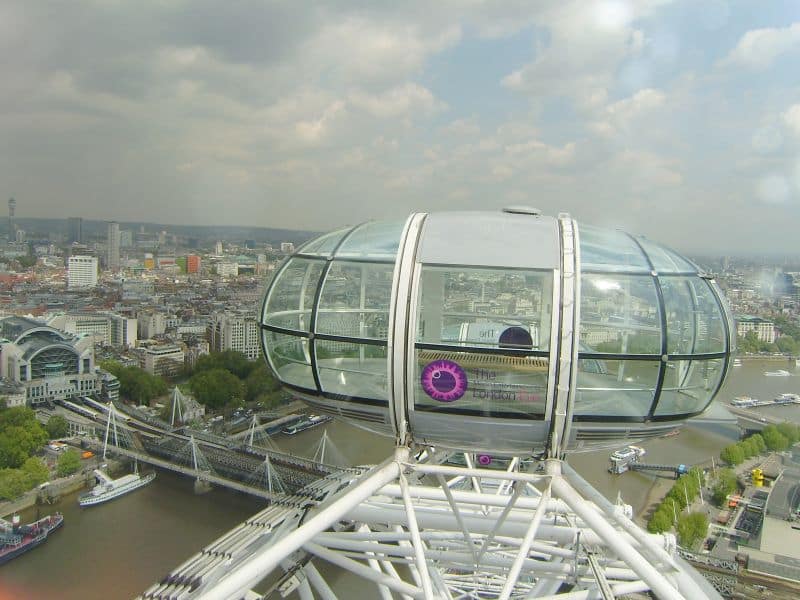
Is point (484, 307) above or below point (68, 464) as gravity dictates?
above

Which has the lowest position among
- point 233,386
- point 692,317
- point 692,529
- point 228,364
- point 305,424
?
point 305,424

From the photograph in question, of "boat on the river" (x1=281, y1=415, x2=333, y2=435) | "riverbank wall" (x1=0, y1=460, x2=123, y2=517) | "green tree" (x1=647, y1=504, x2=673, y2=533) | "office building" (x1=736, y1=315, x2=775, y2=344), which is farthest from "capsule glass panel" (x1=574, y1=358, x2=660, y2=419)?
"office building" (x1=736, y1=315, x2=775, y2=344)

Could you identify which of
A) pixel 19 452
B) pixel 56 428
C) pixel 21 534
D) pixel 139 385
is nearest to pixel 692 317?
pixel 21 534

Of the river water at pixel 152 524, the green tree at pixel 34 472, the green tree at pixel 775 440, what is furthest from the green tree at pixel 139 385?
the green tree at pixel 775 440

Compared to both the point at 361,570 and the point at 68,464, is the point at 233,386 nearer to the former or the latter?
the point at 68,464

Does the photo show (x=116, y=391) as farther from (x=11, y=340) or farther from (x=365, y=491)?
(x=365, y=491)

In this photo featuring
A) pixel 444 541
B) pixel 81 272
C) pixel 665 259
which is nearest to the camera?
pixel 665 259

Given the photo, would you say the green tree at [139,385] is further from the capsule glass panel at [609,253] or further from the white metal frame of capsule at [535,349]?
the capsule glass panel at [609,253]
